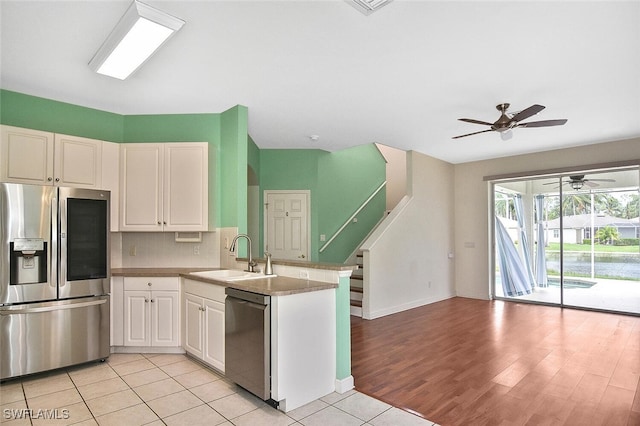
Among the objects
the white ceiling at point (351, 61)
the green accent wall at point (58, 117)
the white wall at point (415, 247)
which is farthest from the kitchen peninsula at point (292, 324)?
the white wall at point (415, 247)

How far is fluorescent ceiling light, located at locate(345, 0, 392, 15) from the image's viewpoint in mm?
2102

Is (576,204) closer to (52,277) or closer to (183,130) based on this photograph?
(183,130)

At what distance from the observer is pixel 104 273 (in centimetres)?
346

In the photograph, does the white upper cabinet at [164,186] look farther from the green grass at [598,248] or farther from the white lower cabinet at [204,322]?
the green grass at [598,248]

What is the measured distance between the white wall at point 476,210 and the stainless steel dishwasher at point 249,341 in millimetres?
5479

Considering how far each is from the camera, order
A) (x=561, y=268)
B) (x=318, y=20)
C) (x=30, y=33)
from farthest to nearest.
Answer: (x=561, y=268) < (x=30, y=33) < (x=318, y=20)

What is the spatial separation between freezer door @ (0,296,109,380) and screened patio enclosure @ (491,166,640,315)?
6462mm

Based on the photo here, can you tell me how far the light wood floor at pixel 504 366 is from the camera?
2619 mm

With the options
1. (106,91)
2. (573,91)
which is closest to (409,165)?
(573,91)

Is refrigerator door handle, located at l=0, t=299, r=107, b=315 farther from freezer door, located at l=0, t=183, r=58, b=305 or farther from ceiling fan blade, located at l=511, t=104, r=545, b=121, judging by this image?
ceiling fan blade, located at l=511, t=104, r=545, b=121

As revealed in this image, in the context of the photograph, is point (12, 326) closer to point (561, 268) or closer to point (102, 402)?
point (102, 402)

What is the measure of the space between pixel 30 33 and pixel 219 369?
2959 millimetres

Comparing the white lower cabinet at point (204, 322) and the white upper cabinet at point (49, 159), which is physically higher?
the white upper cabinet at point (49, 159)

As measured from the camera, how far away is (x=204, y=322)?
3.26m
